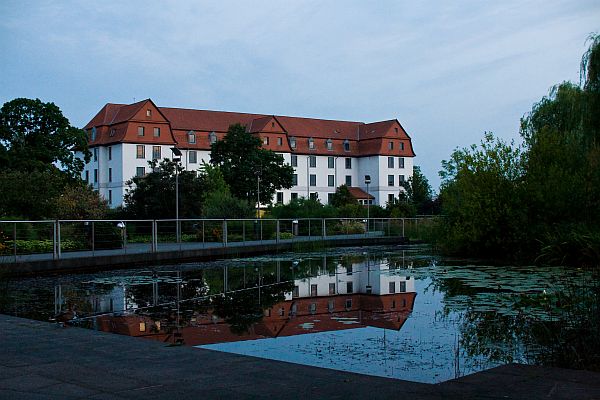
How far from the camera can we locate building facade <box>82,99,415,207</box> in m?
77.2

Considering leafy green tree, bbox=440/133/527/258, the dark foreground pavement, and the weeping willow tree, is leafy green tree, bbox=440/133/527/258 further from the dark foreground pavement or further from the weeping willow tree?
the dark foreground pavement

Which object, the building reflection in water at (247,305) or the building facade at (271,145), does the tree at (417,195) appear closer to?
the building facade at (271,145)

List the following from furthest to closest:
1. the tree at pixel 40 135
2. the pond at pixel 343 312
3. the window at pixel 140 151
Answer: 1. the window at pixel 140 151
2. the tree at pixel 40 135
3. the pond at pixel 343 312

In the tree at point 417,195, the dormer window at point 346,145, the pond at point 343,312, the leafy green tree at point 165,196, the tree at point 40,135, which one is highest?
the dormer window at point 346,145

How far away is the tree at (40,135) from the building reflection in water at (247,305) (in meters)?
43.2

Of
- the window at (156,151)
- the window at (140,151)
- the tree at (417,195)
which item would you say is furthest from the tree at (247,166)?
the tree at (417,195)

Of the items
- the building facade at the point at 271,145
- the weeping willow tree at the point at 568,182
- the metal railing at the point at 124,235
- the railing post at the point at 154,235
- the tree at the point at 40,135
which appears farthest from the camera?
the building facade at the point at 271,145

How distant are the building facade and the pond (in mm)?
59368

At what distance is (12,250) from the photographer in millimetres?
19094

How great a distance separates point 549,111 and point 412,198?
54.4 m

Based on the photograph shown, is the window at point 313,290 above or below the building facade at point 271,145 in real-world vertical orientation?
below

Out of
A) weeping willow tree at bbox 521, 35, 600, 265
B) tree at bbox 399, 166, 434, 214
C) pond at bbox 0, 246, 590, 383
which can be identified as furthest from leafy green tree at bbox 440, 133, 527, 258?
tree at bbox 399, 166, 434, 214

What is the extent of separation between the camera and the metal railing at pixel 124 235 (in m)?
19.1

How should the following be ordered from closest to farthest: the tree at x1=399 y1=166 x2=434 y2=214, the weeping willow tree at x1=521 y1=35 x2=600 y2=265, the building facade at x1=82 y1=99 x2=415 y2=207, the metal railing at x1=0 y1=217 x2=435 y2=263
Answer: the weeping willow tree at x1=521 y1=35 x2=600 y2=265 < the metal railing at x1=0 y1=217 x2=435 y2=263 < the building facade at x1=82 y1=99 x2=415 y2=207 < the tree at x1=399 y1=166 x2=434 y2=214
